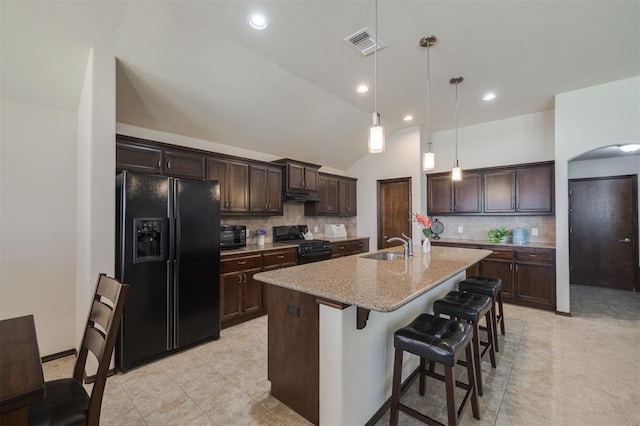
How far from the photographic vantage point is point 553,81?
3551mm

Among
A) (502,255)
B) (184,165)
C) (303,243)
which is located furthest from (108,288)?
(502,255)

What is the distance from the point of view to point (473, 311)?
214 centimetres

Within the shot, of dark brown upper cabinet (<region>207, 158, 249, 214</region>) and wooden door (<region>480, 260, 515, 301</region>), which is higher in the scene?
dark brown upper cabinet (<region>207, 158, 249, 214</region>)

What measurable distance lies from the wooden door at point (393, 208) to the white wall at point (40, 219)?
4.90m

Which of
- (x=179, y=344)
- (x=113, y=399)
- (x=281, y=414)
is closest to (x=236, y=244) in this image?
(x=179, y=344)

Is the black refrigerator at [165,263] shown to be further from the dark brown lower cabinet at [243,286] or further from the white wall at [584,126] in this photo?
the white wall at [584,126]

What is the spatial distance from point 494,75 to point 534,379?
333 cm

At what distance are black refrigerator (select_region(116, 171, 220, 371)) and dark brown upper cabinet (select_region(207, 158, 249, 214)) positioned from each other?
71 centimetres

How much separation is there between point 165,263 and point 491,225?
203 inches

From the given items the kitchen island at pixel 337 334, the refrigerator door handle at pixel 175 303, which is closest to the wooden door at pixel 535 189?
the kitchen island at pixel 337 334

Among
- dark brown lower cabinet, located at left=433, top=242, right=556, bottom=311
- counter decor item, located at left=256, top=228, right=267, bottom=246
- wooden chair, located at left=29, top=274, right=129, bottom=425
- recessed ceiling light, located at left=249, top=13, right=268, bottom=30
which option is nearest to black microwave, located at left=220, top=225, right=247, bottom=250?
counter decor item, located at left=256, top=228, right=267, bottom=246

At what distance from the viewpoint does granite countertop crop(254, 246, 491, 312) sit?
1.50 m

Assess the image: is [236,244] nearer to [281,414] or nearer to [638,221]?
[281,414]

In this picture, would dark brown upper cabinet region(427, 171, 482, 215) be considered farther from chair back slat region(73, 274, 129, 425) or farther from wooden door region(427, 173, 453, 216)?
chair back slat region(73, 274, 129, 425)
